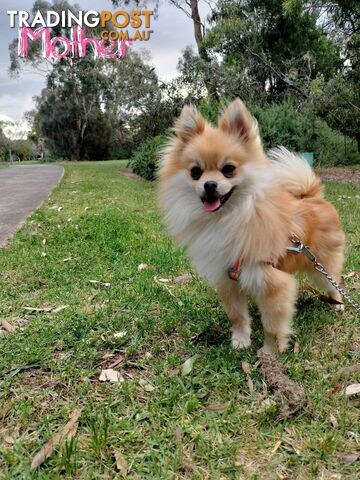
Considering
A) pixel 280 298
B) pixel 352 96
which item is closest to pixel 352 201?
pixel 352 96

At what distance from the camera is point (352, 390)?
6.88ft

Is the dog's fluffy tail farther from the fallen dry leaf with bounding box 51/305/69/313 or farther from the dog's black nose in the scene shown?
the fallen dry leaf with bounding box 51/305/69/313

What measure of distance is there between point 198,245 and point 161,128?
16.5 meters

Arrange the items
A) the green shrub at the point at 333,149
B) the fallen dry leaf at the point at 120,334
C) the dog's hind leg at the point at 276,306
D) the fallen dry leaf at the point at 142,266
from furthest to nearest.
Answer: the green shrub at the point at 333,149
the fallen dry leaf at the point at 142,266
the fallen dry leaf at the point at 120,334
the dog's hind leg at the point at 276,306

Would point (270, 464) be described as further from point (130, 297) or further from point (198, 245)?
point (130, 297)

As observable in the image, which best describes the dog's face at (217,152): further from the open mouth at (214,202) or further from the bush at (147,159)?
the bush at (147,159)

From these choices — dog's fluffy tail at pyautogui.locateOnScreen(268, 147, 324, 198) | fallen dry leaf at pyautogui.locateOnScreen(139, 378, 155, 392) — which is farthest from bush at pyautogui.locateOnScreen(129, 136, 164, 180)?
fallen dry leaf at pyautogui.locateOnScreen(139, 378, 155, 392)

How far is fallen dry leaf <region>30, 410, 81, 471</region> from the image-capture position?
167 centimetres

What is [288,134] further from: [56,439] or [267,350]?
[56,439]

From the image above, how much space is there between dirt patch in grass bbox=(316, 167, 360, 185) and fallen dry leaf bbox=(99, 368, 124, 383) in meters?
9.83

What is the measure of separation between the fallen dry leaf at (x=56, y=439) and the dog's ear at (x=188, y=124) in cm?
174

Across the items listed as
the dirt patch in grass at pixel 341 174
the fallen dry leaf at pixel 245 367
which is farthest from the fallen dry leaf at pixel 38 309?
the dirt patch in grass at pixel 341 174

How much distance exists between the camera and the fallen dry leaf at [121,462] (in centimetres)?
163

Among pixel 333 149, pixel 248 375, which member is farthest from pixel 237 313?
pixel 333 149
